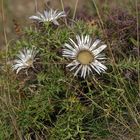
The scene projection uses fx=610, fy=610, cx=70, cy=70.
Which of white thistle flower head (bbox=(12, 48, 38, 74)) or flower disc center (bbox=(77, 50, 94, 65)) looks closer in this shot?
flower disc center (bbox=(77, 50, 94, 65))

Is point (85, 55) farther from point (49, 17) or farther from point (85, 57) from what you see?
point (49, 17)

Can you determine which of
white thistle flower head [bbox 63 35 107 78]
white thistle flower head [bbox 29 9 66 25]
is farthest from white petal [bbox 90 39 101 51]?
white thistle flower head [bbox 29 9 66 25]

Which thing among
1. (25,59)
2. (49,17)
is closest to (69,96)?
(25,59)

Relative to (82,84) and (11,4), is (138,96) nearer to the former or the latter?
(82,84)

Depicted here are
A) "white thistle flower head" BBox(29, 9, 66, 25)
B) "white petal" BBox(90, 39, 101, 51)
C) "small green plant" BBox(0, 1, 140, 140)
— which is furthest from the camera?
"white thistle flower head" BBox(29, 9, 66, 25)

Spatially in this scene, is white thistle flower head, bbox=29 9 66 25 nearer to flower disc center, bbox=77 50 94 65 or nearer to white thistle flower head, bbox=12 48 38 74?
white thistle flower head, bbox=12 48 38 74

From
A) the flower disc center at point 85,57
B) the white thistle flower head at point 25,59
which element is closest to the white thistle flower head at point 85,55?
the flower disc center at point 85,57

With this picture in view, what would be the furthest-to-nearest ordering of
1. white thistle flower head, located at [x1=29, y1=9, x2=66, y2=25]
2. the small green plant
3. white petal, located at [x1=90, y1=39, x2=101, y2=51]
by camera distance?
1. white thistle flower head, located at [x1=29, y1=9, x2=66, y2=25]
2. white petal, located at [x1=90, y1=39, x2=101, y2=51]
3. the small green plant
